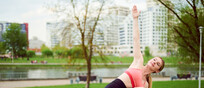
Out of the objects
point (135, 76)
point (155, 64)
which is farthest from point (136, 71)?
point (155, 64)

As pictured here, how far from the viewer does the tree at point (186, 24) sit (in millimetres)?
11128

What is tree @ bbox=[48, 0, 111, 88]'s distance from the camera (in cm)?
1318

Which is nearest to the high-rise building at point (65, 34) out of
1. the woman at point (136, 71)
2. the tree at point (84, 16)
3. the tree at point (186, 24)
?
the tree at point (84, 16)

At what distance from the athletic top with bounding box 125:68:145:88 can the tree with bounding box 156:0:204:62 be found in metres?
8.37

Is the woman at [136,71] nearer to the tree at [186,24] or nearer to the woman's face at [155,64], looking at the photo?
the woman's face at [155,64]

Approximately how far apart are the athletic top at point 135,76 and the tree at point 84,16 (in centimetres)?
1112

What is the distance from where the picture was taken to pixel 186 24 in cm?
1099

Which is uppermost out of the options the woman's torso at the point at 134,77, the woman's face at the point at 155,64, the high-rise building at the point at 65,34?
the high-rise building at the point at 65,34

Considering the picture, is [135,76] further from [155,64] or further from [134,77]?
[155,64]

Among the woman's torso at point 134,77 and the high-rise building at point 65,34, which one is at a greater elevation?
the high-rise building at point 65,34

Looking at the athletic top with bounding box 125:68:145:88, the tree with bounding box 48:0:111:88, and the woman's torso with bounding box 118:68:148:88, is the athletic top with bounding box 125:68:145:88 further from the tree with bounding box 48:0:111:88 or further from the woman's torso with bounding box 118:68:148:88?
the tree with bounding box 48:0:111:88

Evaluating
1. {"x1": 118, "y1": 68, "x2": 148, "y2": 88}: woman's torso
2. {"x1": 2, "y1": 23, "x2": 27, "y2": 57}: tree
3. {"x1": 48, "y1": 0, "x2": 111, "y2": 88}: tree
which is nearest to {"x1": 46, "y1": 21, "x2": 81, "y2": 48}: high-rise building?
{"x1": 48, "y1": 0, "x2": 111, "y2": 88}: tree

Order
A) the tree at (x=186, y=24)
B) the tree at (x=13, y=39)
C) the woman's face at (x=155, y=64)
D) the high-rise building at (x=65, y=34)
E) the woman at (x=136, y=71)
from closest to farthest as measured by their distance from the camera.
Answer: the woman at (x=136, y=71), the woman's face at (x=155, y=64), the tree at (x=186, y=24), the high-rise building at (x=65, y=34), the tree at (x=13, y=39)

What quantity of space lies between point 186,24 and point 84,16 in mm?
6159
